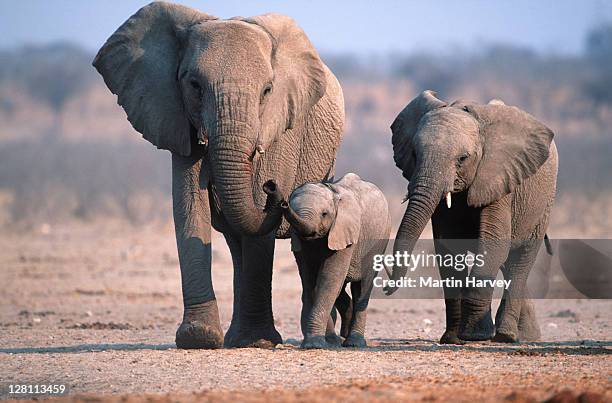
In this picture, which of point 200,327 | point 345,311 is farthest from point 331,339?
point 200,327

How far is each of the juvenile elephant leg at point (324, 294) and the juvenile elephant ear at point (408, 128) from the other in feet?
3.69

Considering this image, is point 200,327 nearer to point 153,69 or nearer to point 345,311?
point 345,311

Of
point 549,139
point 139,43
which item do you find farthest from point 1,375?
point 549,139

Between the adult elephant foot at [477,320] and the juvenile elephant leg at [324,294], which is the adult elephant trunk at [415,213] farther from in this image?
the adult elephant foot at [477,320]

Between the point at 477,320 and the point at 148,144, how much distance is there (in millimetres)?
52320

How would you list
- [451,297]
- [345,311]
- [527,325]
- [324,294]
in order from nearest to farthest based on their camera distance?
[324,294]
[451,297]
[345,311]
[527,325]

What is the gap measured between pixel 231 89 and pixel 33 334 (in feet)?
13.9

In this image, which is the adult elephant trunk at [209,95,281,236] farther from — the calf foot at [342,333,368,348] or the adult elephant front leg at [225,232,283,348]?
the calf foot at [342,333,368,348]

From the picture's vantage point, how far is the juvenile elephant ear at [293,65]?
10.0m

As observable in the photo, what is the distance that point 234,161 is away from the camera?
365 inches

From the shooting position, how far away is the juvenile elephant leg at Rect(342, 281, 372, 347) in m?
10.7

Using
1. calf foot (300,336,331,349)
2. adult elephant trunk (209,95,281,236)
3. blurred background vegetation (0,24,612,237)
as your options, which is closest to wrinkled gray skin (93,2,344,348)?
adult elephant trunk (209,95,281,236)

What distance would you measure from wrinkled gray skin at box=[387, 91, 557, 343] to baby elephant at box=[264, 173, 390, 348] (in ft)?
1.47

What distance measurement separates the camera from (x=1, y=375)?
901 centimetres
